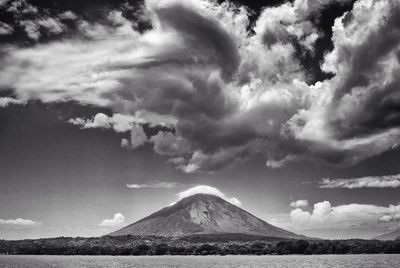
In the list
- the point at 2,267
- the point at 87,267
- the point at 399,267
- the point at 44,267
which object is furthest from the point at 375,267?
the point at 2,267

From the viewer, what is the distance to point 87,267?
416 feet

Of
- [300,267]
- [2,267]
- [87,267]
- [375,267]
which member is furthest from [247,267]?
[2,267]

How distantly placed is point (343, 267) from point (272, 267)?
18424 mm

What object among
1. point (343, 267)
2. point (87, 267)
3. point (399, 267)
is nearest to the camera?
point (399, 267)

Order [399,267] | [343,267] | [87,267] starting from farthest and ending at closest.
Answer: [87,267], [343,267], [399,267]

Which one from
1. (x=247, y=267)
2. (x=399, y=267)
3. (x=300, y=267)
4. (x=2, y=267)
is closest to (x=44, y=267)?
(x=2, y=267)

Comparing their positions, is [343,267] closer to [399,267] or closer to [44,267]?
[399,267]

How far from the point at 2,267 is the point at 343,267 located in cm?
9496

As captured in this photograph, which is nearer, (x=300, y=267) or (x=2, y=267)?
(x=300, y=267)

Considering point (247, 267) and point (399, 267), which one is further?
point (247, 267)

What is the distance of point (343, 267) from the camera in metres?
116

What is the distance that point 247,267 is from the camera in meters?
122

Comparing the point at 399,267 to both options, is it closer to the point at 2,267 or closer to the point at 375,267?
the point at 375,267

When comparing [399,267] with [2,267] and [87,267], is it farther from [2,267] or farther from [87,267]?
[2,267]
